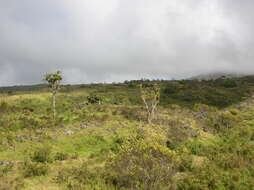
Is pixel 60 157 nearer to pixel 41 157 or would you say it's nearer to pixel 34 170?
pixel 41 157

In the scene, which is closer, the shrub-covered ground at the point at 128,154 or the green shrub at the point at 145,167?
the green shrub at the point at 145,167

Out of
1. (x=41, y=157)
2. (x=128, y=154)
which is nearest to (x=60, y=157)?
(x=41, y=157)

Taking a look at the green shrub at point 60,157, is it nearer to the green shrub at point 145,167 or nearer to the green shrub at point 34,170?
the green shrub at point 34,170

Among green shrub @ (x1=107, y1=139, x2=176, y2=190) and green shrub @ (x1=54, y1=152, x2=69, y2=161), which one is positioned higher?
green shrub @ (x1=107, y1=139, x2=176, y2=190)

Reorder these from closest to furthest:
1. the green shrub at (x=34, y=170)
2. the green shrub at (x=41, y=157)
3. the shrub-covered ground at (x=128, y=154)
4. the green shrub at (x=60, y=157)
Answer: the shrub-covered ground at (x=128, y=154), the green shrub at (x=34, y=170), the green shrub at (x=41, y=157), the green shrub at (x=60, y=157)

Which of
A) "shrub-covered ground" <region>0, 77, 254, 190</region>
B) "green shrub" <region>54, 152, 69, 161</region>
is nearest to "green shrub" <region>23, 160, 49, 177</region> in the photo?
"shrub-covered ground" <region>0, 77, 254, 190</region>

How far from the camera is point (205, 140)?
23.8 meters

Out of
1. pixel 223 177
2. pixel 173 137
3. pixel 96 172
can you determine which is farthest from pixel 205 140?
pixel 96 172

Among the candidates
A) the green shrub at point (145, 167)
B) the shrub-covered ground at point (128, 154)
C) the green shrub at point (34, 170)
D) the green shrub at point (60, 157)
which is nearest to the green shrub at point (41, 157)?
the shrub-covered ground at point (128, 154)

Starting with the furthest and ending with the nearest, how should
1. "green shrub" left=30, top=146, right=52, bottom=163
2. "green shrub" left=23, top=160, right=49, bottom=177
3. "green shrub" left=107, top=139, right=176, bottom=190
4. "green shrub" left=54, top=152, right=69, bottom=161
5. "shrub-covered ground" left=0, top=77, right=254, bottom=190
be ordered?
"green shrub" left=54, top=152, right=69, bottom=161 < "green shrub" left=30, top=146, right=52, bottom=163 < "green shrub" left=23, top=160, right=49, bottom=177 < "shrub-covered ground" left=0, top=77, right=254, bottom=190 < "green shrub" left=107, top=139, right=176, bottom=190

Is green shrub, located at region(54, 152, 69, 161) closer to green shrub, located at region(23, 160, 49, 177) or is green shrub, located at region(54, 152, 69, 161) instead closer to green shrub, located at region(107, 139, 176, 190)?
green shrub, located at region(23, 160, 49, 177)

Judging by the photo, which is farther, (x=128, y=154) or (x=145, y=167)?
(x=128, y=154)

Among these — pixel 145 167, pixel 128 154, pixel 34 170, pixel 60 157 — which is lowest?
pixel 60 157

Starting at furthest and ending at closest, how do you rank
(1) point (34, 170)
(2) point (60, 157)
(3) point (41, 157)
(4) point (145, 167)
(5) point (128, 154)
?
1. (2) point (60, 157)
2. (3) point (41, 157)
3. (1) point (34, 170)
4. (5) point (128, 154)
5. (4) point (145, 167)
